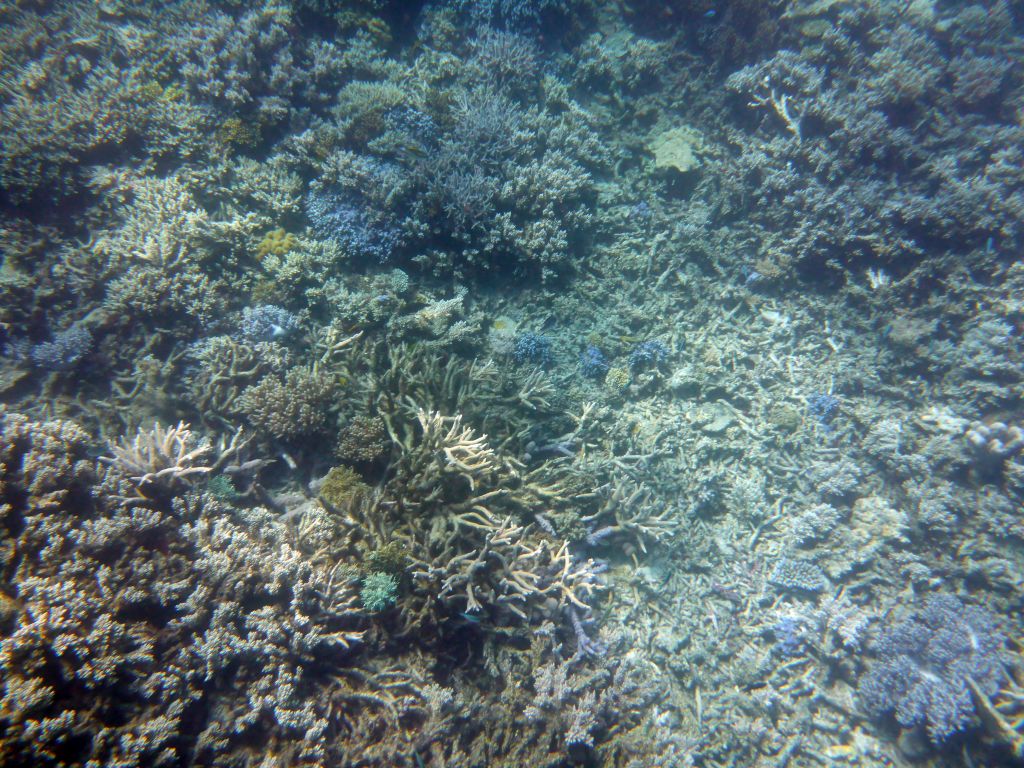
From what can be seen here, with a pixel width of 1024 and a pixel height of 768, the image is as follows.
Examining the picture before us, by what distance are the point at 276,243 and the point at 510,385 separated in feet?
10.9

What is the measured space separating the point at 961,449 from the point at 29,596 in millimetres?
9502

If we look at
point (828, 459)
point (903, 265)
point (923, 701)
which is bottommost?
point (923, 701)

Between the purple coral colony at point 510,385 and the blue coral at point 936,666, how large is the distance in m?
0.04

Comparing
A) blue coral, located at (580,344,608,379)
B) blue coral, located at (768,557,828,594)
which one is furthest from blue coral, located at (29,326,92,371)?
blue coral, located at (768,557,828,594)

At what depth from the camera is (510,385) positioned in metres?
5.43

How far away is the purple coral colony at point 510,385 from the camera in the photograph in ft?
11.5

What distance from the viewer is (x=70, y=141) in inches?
214

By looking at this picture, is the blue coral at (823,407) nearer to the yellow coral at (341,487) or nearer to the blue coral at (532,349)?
the blue coral at (532,349)

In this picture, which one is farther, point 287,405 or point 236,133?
point 236,133

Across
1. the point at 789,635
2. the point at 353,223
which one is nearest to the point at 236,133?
the point at 353,223

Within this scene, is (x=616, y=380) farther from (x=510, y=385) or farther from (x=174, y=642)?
(x=174, y=642)

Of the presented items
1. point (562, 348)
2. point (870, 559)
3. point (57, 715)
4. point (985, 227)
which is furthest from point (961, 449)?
point (57, 715)

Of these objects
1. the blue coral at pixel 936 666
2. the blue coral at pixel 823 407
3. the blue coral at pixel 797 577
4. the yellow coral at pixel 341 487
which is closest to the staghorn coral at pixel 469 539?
the yellow coral at pixel 341 487

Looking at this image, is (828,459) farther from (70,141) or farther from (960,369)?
(70,141)
